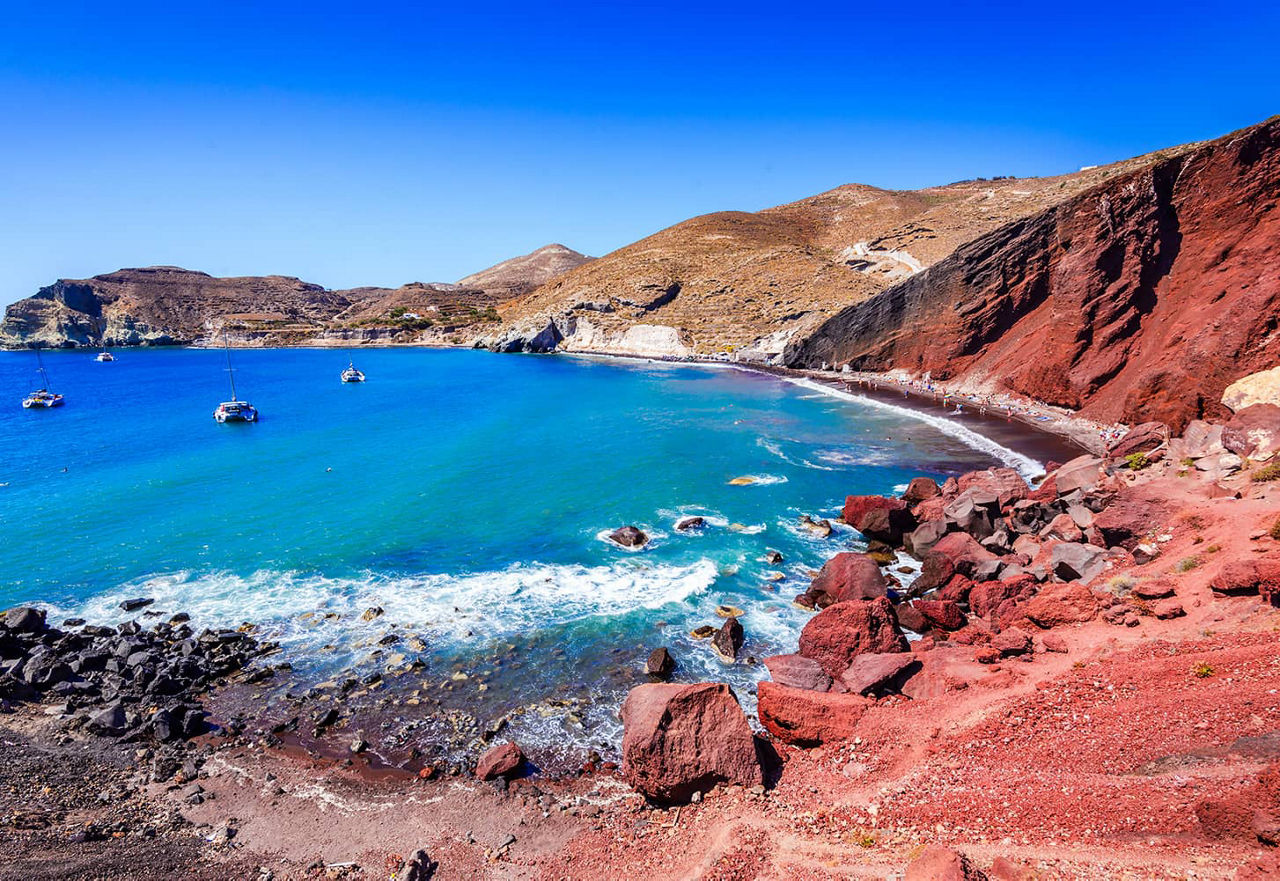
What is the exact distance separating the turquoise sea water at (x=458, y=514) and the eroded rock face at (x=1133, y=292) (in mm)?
10435

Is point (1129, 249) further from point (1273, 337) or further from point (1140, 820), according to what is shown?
point (1140, 820)

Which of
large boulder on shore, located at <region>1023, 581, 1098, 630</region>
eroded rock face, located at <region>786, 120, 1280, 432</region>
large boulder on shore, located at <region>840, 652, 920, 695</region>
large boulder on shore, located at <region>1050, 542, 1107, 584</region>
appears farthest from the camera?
eroded rock face, located at <region>786, 120, 1280, 432</region>

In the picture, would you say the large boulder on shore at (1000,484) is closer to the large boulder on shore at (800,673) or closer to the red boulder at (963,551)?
the red boulder at (963,551)

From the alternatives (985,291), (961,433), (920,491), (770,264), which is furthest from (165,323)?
(920,491)

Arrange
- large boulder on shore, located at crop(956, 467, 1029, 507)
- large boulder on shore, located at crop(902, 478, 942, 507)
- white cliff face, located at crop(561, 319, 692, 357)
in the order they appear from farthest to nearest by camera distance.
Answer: white cliff face, located at crop(561, 319, 692, 357) < large boulder on shore, located at crop(902, 478, 942, 507) < large boulder on shore, located at crop(956, 467, 1029, 507)

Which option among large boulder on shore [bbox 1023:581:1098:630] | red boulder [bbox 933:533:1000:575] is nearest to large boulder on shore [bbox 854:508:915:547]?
red boulder [bbox 933:533:1000:575]

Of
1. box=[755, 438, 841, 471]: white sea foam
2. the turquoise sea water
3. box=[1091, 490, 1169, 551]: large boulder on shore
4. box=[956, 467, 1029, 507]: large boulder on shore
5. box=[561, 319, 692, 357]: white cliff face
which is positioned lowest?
the turquoise sea water

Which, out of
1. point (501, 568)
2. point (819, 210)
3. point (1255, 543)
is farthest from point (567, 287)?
point (1255, 543)

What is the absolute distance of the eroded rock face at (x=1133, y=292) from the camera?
3139cm

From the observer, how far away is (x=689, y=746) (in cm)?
1180

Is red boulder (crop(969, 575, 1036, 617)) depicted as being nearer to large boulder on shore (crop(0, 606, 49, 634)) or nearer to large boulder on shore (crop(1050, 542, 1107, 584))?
large boulder on shore (crop(1050, 542, 1107, 584))

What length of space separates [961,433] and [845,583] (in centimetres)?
3002

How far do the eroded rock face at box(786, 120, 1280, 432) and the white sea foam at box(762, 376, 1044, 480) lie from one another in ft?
22.5

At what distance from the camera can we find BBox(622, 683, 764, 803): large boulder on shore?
11.6 m
